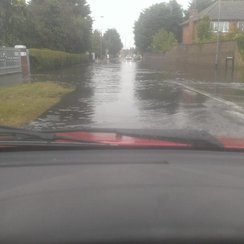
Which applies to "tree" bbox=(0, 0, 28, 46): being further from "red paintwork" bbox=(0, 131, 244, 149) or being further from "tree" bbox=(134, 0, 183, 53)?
"tree" bbox=(134, 0, 183, 53)

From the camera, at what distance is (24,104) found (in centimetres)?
1338

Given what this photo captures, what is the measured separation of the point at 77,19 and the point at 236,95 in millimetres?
49450

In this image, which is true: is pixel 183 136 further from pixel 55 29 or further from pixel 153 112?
pixel 55 29

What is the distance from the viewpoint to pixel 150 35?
4309 inches

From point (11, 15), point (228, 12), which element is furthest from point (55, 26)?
point (11, 15)

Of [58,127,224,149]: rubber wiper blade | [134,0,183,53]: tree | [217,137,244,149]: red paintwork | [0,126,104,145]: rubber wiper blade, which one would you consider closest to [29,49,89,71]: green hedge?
[58,127,224,149]: rubber wiper blade

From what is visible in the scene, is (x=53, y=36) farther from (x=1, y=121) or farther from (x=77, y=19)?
(x=1, y=121)

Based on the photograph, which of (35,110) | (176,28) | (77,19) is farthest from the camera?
(176,28)

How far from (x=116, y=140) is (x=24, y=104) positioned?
1102 cm

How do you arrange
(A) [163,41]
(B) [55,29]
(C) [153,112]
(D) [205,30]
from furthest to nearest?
(A) [163,41] < (D) [205,30] < (B) [55,29] < (C) [153,112]

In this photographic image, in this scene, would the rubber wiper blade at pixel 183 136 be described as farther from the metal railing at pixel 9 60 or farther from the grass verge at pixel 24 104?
the metal railing at pixel 9 60

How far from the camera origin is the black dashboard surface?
1684 millimetres

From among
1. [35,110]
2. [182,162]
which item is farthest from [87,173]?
[35,110]

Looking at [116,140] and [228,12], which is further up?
[228,12]
